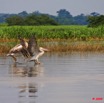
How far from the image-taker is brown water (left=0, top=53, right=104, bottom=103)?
16.1 m

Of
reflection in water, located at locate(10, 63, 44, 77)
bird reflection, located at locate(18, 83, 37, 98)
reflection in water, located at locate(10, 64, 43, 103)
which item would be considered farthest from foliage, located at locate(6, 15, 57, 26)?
bird reflection, located at locate(18, 83, 37, 98)

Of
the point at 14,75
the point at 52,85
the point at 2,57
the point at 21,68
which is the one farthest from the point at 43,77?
the point at 2,57

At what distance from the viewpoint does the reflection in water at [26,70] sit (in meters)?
23.3

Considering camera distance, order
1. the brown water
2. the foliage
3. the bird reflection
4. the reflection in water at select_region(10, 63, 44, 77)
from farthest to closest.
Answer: the foliage < the reflection in water at select_region(10, 63, 44, 77) < the bird reflection < the brown water

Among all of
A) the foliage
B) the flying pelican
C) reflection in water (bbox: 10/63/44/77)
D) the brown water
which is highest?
the foliage

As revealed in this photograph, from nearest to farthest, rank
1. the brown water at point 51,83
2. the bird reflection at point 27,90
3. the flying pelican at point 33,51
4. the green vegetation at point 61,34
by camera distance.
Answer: the brown water at point 51,83 < the bird reflection at point 27,90 < the flying pelican at point 33,51 < the green vegetation at point 61,34

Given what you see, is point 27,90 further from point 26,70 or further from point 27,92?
point 26,70

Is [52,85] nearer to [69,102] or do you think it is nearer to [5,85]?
[5,85]

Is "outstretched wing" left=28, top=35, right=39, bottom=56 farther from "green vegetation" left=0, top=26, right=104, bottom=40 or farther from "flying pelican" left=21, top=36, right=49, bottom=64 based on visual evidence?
"green vegetation" left=0, top=26, right=104, bottom=40

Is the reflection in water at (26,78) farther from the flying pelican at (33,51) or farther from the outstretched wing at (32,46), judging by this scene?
the outstretched wing at (32,46)

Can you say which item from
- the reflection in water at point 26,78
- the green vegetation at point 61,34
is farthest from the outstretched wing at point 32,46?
the green vegetation at point 61,34

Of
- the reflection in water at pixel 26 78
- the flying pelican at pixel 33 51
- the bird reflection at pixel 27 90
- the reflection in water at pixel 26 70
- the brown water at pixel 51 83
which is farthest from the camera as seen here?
the flying pelican at pixel 33 51

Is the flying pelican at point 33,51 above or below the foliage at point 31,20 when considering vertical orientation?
below

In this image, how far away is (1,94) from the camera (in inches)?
663
